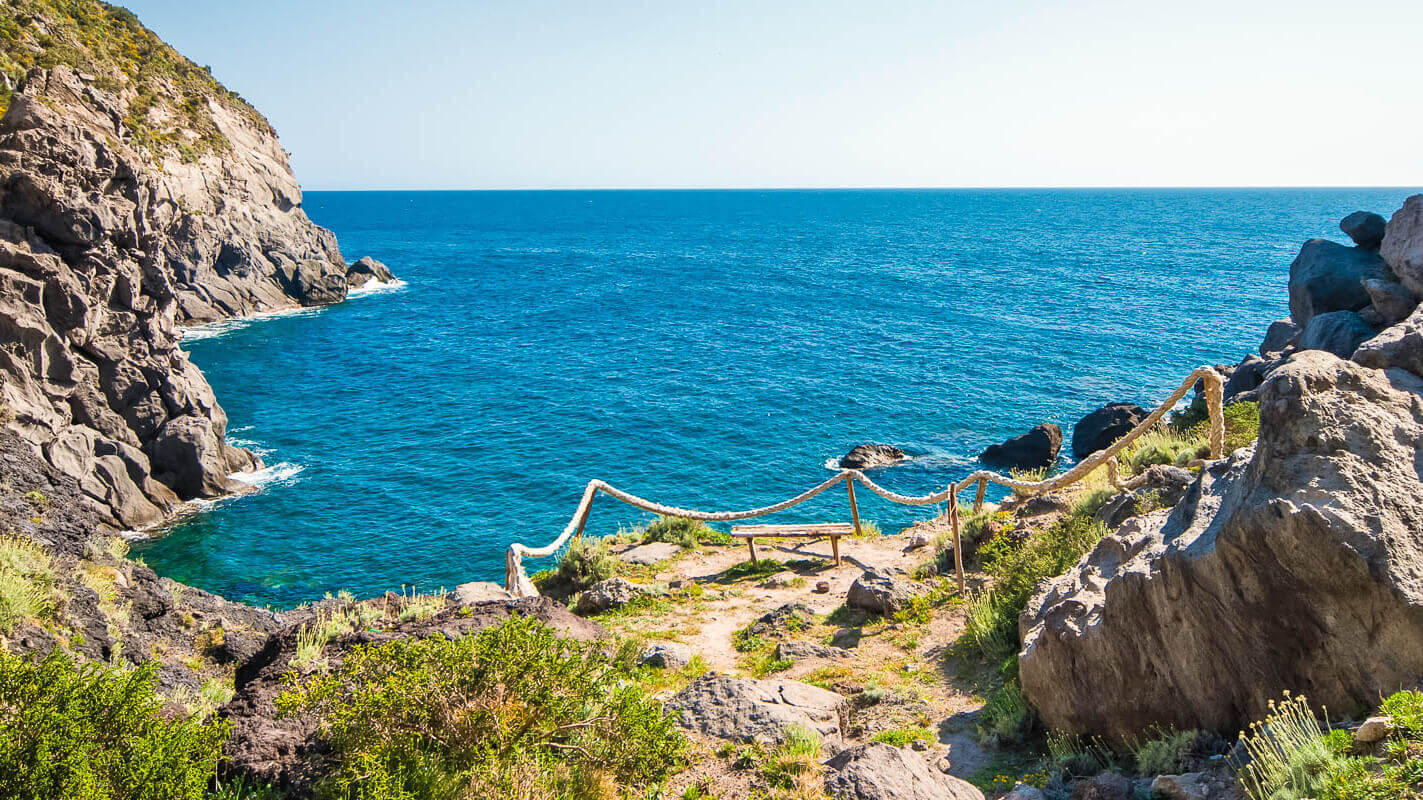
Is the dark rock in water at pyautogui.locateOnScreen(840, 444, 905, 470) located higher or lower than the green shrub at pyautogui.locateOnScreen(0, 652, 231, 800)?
lower

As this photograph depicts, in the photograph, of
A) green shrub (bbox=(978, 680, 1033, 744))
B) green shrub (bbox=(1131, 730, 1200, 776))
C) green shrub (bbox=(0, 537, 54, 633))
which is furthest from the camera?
green shrub (bbox=(0, 537, 54, 633))

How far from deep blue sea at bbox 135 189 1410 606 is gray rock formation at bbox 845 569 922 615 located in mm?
17727

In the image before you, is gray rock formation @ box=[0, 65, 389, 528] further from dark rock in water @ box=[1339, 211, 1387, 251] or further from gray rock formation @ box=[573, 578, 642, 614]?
dark rock in water @ box=[1339, 211, 1387, 251]

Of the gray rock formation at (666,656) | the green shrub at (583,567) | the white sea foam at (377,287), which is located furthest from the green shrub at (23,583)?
the white sea foam at (377,287)

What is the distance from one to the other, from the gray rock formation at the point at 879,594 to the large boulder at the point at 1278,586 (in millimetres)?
4558

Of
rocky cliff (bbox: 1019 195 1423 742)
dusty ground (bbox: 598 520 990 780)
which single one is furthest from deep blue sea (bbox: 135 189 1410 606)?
rocky cliff (bbox: 1019 195 1423 742)

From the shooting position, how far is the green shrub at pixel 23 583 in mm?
9414

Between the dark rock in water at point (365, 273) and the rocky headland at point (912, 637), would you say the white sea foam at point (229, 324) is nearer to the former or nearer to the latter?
the dark rock in water at point (365, 273)

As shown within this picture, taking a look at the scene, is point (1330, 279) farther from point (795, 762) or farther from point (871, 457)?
point (795, 762)

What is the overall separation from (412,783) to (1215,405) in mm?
11224

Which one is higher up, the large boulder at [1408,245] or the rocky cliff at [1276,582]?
the large boulder at [1408,245]

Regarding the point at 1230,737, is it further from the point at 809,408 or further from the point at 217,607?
the point at 809,408

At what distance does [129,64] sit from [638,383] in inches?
1930

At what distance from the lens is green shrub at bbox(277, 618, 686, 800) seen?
5887mm
